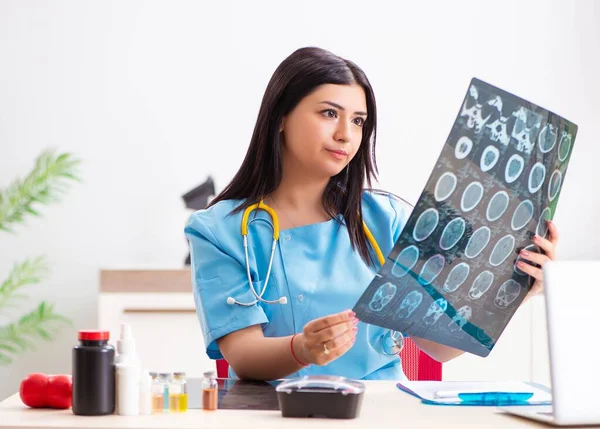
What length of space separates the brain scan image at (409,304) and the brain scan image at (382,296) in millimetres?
32

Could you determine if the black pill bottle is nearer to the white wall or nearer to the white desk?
the white desk

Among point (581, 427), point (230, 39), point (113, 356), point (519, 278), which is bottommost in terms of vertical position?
point (581, 427)

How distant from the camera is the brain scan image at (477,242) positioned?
120 cm

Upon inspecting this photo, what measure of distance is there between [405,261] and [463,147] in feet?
0.57

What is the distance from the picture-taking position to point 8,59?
3502 millimetres

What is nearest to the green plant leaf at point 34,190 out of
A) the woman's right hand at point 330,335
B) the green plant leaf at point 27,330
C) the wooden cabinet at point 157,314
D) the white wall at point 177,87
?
the white wall at point 177,87

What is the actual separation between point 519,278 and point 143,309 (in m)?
1.90

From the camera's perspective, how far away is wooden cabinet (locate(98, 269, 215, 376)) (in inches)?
117

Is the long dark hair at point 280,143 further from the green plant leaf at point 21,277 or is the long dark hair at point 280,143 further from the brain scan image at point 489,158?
the green plant leaf at point 21,277

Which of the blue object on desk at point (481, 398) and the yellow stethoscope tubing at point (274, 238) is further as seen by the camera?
the yellow stethoscope tubing at point (274, 238)

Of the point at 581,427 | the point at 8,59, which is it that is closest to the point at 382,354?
the point at 581,427

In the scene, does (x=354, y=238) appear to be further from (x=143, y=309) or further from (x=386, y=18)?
(x=386, y=18)

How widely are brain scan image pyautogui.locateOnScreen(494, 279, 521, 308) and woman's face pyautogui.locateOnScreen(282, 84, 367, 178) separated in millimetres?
416

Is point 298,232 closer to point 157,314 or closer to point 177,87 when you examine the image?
point 157,314
